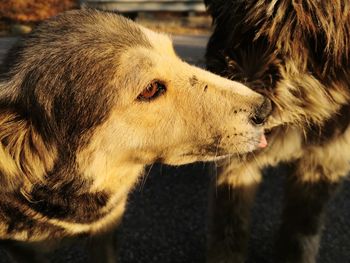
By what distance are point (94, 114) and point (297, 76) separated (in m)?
1.07

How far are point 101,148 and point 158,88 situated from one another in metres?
0.42

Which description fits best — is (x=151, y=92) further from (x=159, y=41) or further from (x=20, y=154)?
(x=20, y=154)

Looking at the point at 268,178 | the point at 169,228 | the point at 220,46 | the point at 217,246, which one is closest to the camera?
the point at 220,46

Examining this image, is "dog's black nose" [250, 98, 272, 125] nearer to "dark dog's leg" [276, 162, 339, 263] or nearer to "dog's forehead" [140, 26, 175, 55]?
"dog's forehead" [140, 26, 175, 55]

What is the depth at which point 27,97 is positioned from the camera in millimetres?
2180

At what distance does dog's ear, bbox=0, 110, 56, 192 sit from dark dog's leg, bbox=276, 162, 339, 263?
1.57 m

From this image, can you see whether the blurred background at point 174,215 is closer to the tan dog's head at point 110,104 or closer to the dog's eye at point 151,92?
→ the tan dog's head at point 110,104

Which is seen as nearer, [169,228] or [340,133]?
[340,133]

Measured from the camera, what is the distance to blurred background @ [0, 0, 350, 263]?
3.37m

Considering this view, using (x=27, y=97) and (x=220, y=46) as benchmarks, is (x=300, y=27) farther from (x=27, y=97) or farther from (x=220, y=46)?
(x=27, y=97)

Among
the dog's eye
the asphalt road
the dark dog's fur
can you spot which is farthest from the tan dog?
the asphalt road

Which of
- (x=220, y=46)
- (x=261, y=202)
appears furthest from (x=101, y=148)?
(x=261, y=202)

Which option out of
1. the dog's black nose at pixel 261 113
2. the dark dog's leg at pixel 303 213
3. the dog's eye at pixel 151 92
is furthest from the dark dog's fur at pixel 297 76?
the dog's eye at pixel 151 92

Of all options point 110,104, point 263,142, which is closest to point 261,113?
point 263,142
